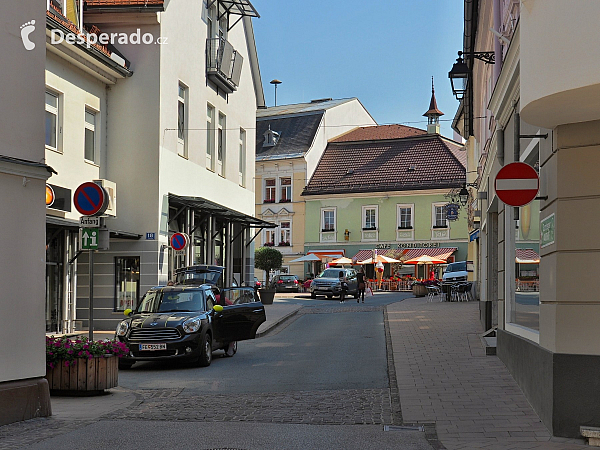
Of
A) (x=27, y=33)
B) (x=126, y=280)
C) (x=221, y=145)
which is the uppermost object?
(x=221, y=145)

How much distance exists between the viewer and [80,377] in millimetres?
11320

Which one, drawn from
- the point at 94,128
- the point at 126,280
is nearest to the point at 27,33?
the point at 94,128

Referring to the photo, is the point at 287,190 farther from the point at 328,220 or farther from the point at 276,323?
the point at 276,323

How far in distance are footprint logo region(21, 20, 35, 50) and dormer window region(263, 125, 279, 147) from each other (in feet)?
180

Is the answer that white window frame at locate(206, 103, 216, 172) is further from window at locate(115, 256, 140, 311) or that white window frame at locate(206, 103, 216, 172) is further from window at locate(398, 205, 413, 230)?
window at locate(398, 205, 413, 230)

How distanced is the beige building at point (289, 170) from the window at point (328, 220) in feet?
5.49

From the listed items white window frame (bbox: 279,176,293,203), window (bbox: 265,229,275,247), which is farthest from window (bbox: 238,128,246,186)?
window (bbox: 265,229,275,247)

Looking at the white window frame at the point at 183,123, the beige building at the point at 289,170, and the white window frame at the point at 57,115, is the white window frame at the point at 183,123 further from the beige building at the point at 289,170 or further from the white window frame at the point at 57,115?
the beige building at the point at 289,170

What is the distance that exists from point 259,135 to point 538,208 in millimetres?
57862

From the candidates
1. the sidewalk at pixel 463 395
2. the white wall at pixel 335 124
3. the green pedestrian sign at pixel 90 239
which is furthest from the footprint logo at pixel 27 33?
the white wall at pixel 335 124

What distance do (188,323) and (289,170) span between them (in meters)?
48.6

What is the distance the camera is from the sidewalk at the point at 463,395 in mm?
8211

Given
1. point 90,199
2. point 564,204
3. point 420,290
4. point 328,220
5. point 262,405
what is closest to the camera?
point 564,204

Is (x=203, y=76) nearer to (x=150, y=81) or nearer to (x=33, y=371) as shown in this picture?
(x=150, y=81)
